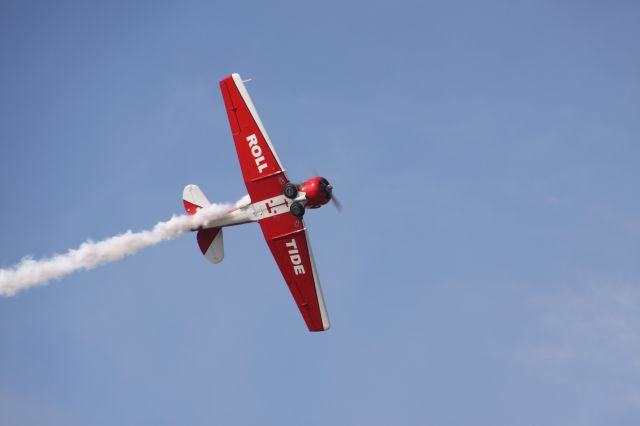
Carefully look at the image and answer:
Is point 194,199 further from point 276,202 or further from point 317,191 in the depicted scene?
point 317,191

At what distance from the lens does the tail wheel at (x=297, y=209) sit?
55.3 metres

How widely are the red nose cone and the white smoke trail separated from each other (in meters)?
4.57

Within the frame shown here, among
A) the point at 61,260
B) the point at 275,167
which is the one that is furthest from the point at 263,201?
the point at 61,260

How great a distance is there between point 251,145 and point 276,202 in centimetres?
271

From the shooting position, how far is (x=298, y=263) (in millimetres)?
56625

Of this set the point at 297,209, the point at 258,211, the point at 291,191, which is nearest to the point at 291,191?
the point at 291,191

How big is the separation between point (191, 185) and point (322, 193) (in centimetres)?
697

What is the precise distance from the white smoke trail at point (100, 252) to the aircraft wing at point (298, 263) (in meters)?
2.95

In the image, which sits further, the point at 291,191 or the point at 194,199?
the point at 194,199

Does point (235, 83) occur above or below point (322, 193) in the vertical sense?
above

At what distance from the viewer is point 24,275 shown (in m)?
58.3

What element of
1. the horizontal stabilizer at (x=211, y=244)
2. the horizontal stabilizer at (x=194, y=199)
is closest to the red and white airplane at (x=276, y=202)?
the horizontal stabilizer at (x=211, y=244)

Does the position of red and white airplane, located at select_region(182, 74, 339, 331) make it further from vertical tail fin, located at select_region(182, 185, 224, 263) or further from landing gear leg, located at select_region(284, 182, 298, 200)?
vertical tail fin, located at select_region(182, 185, 224, 263)

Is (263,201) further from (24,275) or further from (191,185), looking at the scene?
(24,275)
